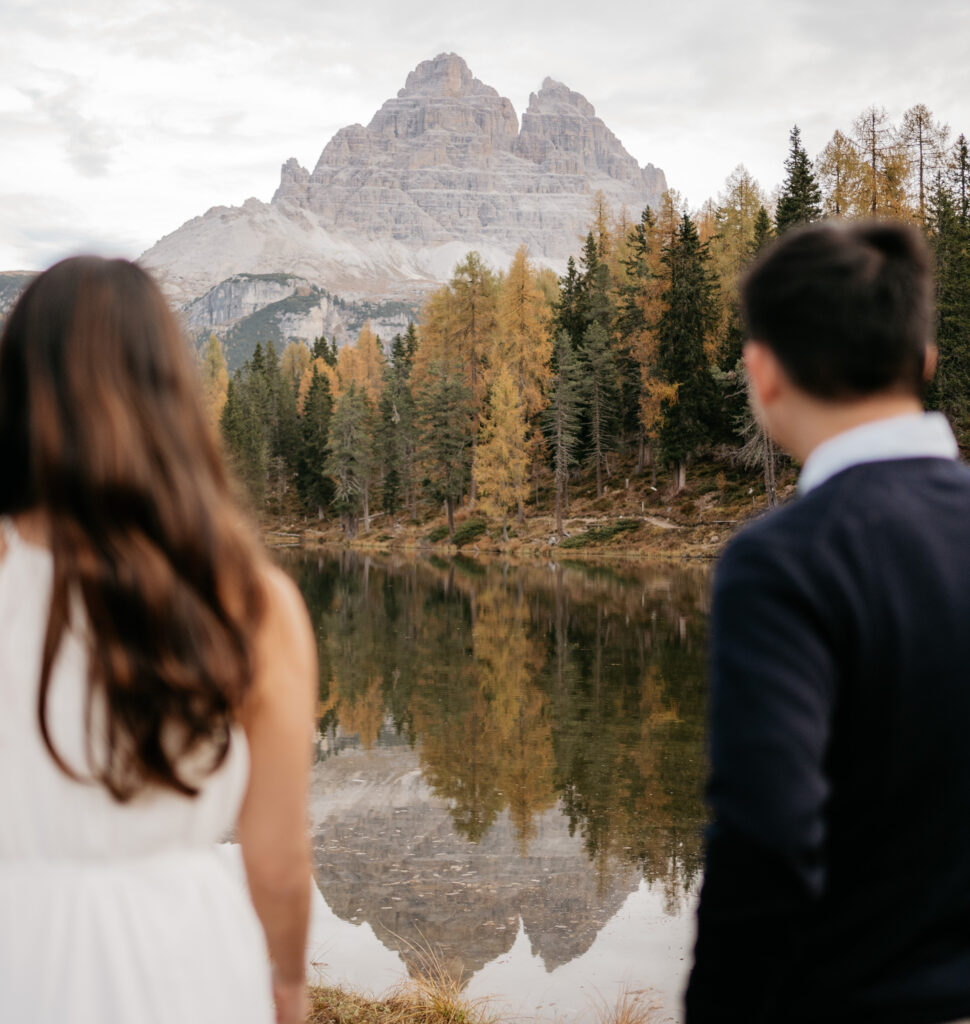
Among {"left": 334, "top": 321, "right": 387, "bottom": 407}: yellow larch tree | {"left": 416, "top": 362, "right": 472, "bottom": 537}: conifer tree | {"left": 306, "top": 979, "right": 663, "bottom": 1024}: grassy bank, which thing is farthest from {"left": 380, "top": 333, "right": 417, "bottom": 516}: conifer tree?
{"left": 306, "top": 979, "right": 663, "bottom": 1024}: grassy bank

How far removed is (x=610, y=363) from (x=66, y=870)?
49.8m

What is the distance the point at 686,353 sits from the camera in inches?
1722

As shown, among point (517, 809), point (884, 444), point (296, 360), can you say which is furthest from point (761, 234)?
point (296, 360)

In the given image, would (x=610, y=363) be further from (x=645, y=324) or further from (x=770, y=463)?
Answer: (x=770, y=463)

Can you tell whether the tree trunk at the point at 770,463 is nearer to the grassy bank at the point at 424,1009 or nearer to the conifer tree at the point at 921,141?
the conifer tree at the point at 921,141

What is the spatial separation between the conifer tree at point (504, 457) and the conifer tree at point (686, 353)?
728 cm

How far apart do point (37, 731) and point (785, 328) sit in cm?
141

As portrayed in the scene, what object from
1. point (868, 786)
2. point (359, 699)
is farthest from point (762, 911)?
point (359, 699)

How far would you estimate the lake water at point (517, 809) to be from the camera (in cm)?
670

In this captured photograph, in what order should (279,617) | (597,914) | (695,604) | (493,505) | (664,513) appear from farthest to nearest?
(493,505), (664,513), (695,604), (597,914), (279,617)

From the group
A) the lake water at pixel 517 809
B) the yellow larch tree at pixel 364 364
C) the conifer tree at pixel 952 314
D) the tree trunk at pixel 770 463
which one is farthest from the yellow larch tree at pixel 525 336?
the lake water at pixel 517 809

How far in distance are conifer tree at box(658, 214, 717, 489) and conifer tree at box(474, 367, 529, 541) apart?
728cm

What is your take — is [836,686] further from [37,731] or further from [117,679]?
[37,731]

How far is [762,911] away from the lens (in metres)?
1.52
